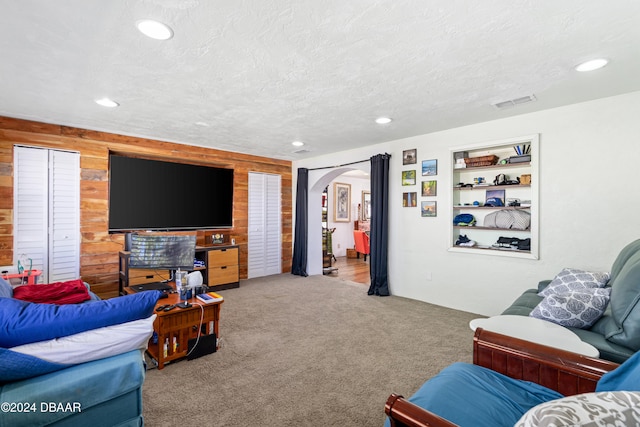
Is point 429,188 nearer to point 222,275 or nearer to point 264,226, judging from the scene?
point 264,226

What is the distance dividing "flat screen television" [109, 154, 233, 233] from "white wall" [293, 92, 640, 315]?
332 cm

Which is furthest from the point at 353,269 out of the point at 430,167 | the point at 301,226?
the point at 430,167

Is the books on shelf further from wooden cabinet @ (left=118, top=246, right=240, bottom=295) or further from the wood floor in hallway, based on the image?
the wood floor in hallway

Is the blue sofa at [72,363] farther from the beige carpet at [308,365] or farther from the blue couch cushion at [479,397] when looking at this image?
the blue couch cushion at [479,397]

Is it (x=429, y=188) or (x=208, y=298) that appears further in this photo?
(x=429, y=188)

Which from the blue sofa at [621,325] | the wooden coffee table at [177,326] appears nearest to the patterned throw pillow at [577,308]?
the blue sofa at [621,325]

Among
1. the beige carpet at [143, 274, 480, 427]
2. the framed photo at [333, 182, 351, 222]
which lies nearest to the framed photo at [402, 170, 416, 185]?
the beige carpet at [143, 274, 480, 427]

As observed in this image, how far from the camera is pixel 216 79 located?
2533 mm

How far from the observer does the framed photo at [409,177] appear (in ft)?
14.5

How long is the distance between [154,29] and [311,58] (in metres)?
1.01

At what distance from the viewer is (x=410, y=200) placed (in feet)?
14.6

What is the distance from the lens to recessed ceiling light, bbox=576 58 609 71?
220 cm

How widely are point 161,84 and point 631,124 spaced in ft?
14.1

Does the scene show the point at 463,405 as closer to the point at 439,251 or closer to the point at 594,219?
the point at 594,219
